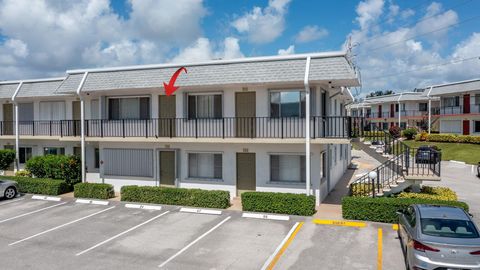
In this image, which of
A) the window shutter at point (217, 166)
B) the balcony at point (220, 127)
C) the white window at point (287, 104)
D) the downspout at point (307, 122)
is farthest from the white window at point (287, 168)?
the window shutter at point (217, 166)

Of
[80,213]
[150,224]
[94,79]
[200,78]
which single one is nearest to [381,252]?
[150,224]

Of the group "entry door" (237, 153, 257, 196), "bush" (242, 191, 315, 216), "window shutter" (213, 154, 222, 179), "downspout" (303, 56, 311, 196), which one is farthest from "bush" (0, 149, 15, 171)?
"downspout" (303, 56, 311, 196)

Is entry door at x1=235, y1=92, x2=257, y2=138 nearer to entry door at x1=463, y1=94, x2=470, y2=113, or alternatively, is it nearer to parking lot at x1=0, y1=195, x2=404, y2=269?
parking lot at x1=0, y1=195, x2=404, y2=269

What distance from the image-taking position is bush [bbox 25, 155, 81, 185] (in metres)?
21.4

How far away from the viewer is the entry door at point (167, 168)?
20.5 m

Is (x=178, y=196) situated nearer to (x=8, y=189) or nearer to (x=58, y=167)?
(x=58, y=167)

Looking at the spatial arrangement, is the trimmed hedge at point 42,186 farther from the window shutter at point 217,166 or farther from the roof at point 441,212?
the roof at point 441,212

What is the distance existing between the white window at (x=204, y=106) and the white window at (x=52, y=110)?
10173 mm

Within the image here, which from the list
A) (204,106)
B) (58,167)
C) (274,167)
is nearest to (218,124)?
(204,106)

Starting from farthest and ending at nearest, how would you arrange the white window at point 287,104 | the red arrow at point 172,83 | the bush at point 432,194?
the red arrow at point 172,83
the white window at point 287,104
the bush at point 432,194

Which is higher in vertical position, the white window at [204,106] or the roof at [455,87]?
the roof at [455,87]

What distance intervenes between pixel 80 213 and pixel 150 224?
4083 millimetres

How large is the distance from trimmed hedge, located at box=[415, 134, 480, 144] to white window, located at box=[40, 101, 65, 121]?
3952 centimetres

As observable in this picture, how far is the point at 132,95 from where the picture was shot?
2106cm
